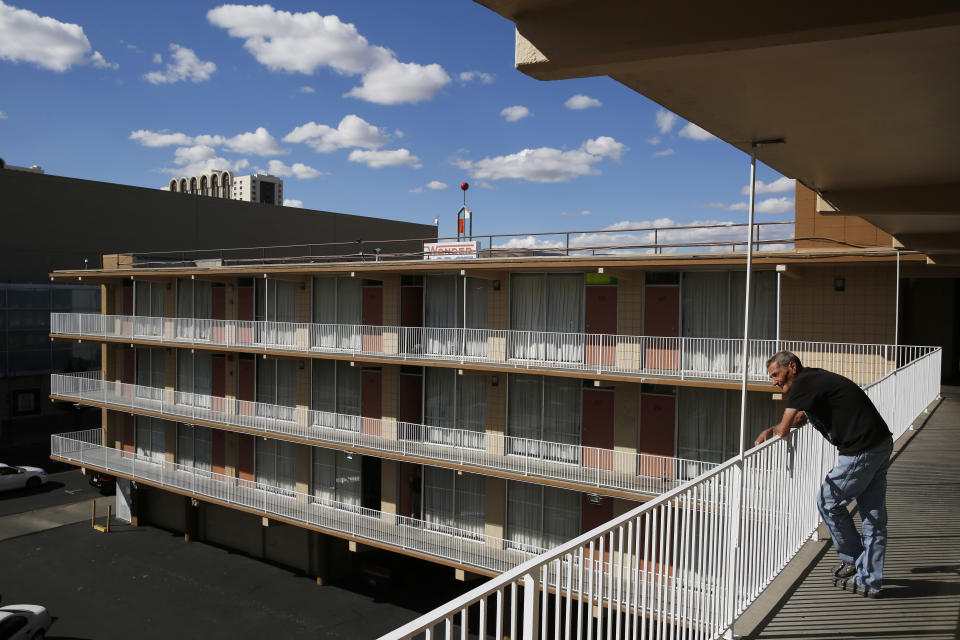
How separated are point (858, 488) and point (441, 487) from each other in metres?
15.6

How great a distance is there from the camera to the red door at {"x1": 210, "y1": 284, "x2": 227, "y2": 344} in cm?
2348

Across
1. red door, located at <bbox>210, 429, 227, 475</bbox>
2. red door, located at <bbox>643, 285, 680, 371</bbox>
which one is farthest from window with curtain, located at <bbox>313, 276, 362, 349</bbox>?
red door, located at <bbox>643, 285, 680, 371</bbox>

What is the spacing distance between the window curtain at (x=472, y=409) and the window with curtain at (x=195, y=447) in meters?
11.2

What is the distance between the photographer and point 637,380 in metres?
15.3

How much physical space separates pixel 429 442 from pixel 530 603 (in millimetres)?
17034

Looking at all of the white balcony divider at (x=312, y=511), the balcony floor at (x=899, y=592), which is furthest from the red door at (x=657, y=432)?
the balcony floor at (x=899, y=592)

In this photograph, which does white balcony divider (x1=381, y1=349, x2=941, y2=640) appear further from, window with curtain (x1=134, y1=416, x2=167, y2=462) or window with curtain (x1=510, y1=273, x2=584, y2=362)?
window with curtain (x1=134, y1=416, x2=167, y2=462)

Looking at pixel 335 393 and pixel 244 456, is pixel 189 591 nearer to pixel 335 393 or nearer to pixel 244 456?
pixel 244 456

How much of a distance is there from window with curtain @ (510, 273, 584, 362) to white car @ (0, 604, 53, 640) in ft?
45.6

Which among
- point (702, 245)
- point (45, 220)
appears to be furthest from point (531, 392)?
point (45, 220)

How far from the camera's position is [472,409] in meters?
18.7

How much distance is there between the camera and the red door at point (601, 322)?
16.4 metres

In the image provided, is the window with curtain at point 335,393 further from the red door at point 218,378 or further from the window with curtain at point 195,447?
the window with curtain at point 195,447

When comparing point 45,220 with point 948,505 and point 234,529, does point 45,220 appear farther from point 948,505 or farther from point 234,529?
point 948,505
